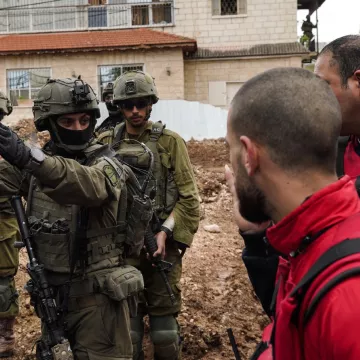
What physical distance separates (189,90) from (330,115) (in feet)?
62.4

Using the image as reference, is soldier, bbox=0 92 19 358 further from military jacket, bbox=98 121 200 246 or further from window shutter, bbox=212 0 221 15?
window shutter, bbox=212 0 221 15

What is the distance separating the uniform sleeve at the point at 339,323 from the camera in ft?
3.53

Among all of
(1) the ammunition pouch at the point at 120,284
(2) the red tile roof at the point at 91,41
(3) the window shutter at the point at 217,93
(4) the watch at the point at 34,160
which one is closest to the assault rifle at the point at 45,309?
(1) the ammunition pouch at the point at 120,284

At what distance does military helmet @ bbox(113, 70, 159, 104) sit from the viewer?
4156 millimetres

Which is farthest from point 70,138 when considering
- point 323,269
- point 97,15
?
point 97,15

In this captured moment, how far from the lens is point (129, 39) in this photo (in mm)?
19734

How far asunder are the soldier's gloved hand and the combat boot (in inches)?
104

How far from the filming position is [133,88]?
417 centimetres

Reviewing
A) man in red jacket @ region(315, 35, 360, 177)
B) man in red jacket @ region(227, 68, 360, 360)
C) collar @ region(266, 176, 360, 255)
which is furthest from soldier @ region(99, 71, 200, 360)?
collar @ region(266, 176, 360, 255)

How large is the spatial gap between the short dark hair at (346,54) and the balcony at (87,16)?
729 inches

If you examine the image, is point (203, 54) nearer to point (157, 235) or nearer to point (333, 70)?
point (157, 235)

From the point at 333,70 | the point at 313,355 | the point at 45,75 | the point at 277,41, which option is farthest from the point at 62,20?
the point at 313,355

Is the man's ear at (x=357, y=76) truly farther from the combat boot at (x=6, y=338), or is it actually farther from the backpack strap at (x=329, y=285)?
the combat boot at (x=6, y=338)

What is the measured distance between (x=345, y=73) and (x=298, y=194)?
1.16 meters
